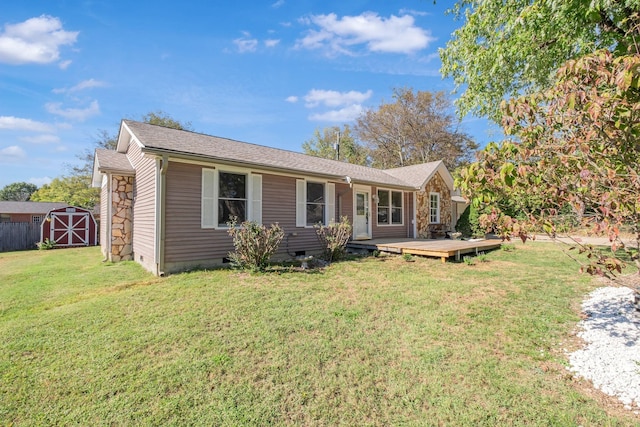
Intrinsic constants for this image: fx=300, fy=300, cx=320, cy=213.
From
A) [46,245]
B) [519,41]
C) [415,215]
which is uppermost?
[519,41]

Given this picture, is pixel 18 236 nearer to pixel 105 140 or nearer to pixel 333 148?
pixel 105 140

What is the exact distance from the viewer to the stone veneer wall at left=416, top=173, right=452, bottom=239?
14.5m

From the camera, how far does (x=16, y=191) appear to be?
183 ft

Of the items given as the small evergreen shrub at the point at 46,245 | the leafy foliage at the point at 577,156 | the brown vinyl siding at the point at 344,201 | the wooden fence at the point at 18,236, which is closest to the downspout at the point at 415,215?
the brown vinyl siding at the point at 344,201

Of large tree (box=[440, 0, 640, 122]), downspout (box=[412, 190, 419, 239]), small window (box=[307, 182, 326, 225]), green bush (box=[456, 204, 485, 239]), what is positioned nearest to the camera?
large tree (box=[440, 0, 640, 122])

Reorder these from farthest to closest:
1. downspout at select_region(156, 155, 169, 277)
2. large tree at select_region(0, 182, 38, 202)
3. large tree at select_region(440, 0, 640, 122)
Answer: large tree at select_region(0, 182, 38, 202)
downspout at select_region(156, 155, 169, 277)
large tree at select_region(440, 0, 640, 122)

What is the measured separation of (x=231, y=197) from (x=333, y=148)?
25.6 m

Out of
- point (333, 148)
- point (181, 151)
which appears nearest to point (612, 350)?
point (181, 151)

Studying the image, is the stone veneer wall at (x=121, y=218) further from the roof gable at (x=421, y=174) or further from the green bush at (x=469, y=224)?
the green bush at (x=469, y=224)

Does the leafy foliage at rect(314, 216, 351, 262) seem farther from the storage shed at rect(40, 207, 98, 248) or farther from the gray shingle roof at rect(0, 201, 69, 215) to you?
the gray shingle roof at rect(0, 201, 69, 215)

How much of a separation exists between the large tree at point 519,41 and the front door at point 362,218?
510cm

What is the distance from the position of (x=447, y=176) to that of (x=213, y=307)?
49.0ft

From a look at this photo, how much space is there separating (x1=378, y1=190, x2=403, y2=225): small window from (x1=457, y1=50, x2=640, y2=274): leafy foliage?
10.1m

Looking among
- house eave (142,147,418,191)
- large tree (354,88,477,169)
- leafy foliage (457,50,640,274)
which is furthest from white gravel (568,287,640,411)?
large tree (354,88,477,169)
